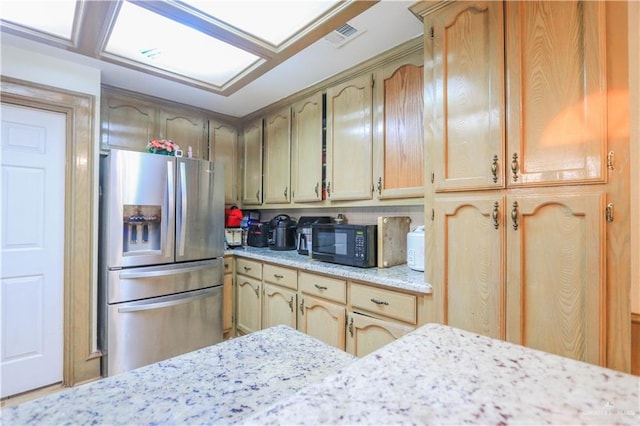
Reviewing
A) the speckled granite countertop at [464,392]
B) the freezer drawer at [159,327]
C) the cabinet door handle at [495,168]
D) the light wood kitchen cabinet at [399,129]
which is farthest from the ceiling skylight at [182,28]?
the freezer drawer at [159,327]

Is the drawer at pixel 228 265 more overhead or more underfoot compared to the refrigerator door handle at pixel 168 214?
more underfoot

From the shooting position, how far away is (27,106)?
2.09 metres

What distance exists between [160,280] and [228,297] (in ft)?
2.43

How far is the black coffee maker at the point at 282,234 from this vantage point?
2834 mm

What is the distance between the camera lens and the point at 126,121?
2.72 meters

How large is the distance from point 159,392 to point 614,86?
64.9 inches

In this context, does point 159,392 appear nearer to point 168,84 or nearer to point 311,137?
point 311,137

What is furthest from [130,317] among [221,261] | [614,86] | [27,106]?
[614,86]

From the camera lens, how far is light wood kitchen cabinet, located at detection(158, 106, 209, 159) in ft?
9.66

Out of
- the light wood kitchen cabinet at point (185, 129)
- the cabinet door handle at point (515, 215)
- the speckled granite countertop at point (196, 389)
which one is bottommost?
the speckled granite countertop at point (196, 389)

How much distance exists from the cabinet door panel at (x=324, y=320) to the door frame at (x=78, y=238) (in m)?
1.60

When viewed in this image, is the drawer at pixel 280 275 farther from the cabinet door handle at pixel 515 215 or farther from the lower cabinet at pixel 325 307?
the cabinet door handle at pixel 515 215

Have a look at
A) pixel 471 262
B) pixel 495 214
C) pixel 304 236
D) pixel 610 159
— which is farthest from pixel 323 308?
pixel 610 159

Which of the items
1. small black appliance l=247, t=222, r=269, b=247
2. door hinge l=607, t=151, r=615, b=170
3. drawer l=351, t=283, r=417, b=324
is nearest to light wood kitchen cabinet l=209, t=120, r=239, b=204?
small black appliance l=247, t=222, r=269, b=247
